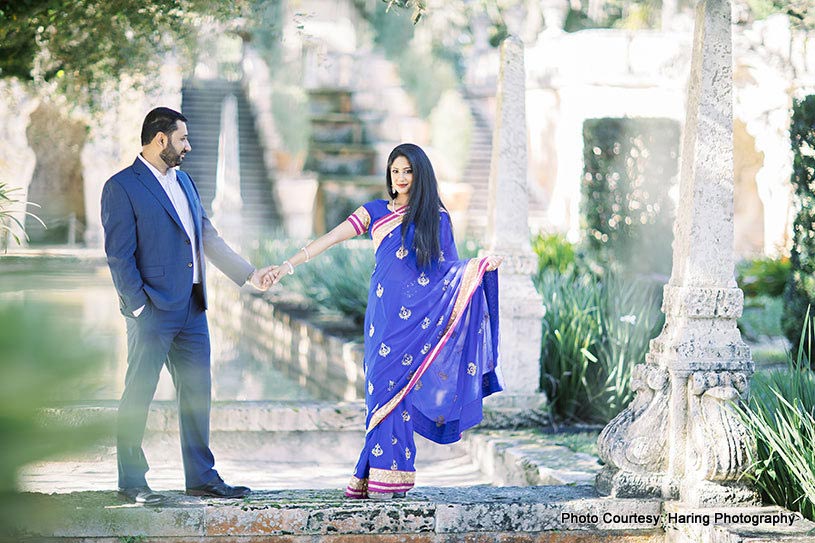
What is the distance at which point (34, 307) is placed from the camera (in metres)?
1.60

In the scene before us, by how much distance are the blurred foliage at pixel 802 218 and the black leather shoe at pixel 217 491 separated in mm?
4294

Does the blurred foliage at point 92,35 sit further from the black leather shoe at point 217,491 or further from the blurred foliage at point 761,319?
the blurred foliage at point 761,319

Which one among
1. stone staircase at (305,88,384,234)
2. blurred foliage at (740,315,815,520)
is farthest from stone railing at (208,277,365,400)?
stone staircase at (305,88,384,234)

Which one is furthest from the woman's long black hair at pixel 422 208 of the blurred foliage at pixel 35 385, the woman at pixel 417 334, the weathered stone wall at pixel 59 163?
the weathered stone wall at pixel 59 163

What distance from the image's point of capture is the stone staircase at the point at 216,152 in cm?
2323

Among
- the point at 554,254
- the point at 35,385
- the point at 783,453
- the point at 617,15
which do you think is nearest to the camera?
the point at 35,385

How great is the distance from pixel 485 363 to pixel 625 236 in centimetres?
713

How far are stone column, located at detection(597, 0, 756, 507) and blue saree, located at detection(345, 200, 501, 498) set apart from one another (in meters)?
0.62

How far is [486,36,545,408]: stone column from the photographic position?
252 inches

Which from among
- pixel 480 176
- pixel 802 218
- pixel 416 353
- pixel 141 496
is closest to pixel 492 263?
pixel 416 353

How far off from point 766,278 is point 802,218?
15.8ft

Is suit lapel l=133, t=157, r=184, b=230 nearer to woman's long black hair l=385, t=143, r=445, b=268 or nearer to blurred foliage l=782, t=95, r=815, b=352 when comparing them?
woman's long black hair l=385, t=143, r=445, b=268

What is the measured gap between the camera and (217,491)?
452 centimetres

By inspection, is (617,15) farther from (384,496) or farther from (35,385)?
(35,385)
